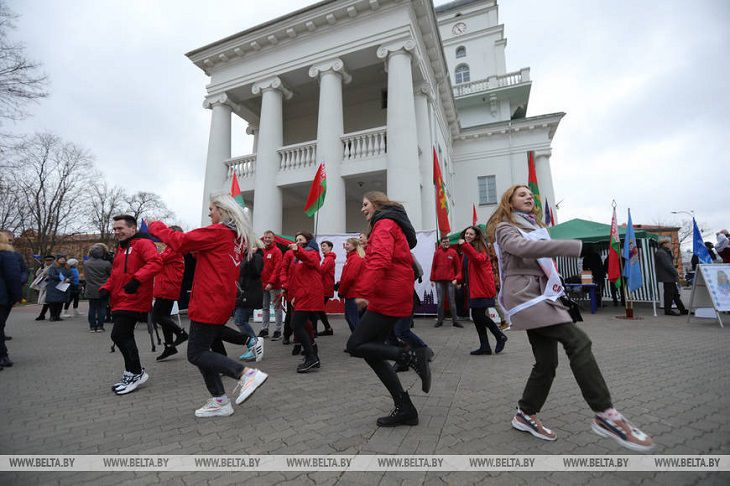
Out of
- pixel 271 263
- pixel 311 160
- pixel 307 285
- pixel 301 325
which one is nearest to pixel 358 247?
pixel 307 285

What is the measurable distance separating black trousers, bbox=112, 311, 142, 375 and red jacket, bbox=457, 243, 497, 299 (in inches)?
189

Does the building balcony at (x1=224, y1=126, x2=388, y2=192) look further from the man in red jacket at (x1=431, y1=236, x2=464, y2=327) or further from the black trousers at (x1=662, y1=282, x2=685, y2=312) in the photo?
the black trousers at (x1=662, y1=282, x2=685, y2=312)

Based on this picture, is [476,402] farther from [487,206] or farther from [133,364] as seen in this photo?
[487,206]

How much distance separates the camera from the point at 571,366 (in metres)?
2.33

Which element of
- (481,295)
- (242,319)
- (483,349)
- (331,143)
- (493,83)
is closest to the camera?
(483,349)

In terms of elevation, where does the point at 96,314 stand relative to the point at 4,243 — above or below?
below

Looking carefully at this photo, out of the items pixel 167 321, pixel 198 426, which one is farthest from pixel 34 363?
pixel 198 426

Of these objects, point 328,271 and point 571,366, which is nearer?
point 571,366

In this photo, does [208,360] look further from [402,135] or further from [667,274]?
[667,274]

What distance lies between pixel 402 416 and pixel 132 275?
11.9 ft

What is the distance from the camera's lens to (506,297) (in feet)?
8.61

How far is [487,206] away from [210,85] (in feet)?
58.9

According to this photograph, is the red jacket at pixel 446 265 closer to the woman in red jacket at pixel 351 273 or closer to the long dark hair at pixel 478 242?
the long dark hair at pixel 478 242

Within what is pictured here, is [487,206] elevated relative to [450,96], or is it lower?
lower
